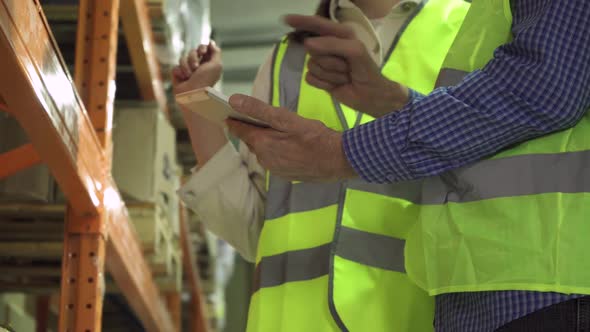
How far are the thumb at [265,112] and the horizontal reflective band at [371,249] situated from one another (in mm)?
475

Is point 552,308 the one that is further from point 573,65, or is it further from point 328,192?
point 328,192

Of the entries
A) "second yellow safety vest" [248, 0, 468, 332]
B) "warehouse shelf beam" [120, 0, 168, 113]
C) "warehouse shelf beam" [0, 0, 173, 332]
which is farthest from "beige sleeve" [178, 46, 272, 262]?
"warehouse shelf beam" [120, 0, 168, 113]

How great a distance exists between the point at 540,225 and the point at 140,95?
3.16 m

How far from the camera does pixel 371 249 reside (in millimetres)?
2412

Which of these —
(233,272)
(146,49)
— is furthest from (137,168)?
(233,272)

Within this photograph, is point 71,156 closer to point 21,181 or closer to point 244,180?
point 244,180

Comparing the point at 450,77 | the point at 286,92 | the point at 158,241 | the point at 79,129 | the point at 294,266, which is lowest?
the point at 158,241

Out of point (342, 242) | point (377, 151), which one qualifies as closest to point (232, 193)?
point (342, 242)

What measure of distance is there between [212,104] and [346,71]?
0.42 m

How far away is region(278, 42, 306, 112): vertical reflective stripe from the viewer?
270 centimetres

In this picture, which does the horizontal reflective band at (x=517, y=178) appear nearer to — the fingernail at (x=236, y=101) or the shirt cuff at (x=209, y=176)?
the fingernail at (x=236, y=101)

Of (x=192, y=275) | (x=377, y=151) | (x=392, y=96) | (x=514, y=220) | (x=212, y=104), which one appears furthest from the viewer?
(x=192, y=275)

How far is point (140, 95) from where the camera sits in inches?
182

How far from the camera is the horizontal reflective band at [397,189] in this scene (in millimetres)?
2396
